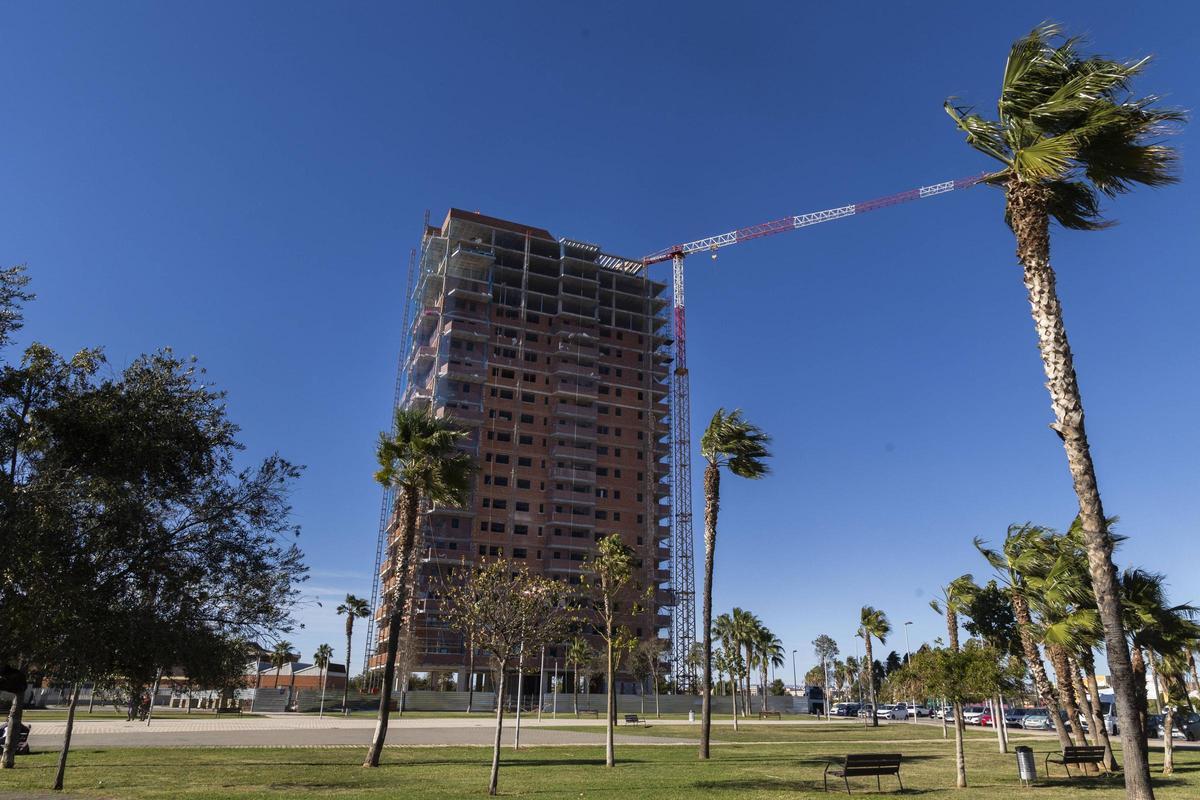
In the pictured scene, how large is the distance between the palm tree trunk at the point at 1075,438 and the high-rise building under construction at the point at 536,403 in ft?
300

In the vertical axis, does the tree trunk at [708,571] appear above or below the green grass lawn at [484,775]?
above

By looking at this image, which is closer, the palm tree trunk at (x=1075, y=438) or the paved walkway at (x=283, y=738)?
the palm tree trunk at (x=1075, y=438)

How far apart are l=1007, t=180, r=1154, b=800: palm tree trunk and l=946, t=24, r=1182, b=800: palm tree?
2cm

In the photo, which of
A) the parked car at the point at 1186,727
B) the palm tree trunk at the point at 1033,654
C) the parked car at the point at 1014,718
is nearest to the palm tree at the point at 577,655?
the parked car at the point at 1014,718

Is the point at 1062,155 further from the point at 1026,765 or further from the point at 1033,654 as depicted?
the point at 1033,654

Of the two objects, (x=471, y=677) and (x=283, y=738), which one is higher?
(x=283, y=738)

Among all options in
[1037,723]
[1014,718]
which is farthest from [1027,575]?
[1014,718]

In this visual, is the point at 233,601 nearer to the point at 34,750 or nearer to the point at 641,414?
the point at 34,750

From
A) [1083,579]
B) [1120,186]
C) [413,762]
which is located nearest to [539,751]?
[413,762]

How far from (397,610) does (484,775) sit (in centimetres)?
622

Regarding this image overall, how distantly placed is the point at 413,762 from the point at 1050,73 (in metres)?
27.6

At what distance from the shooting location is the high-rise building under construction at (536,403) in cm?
10588

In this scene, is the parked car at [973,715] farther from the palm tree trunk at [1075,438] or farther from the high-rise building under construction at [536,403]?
the palm tree trunk at [1075,438]

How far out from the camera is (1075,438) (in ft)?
37.6
